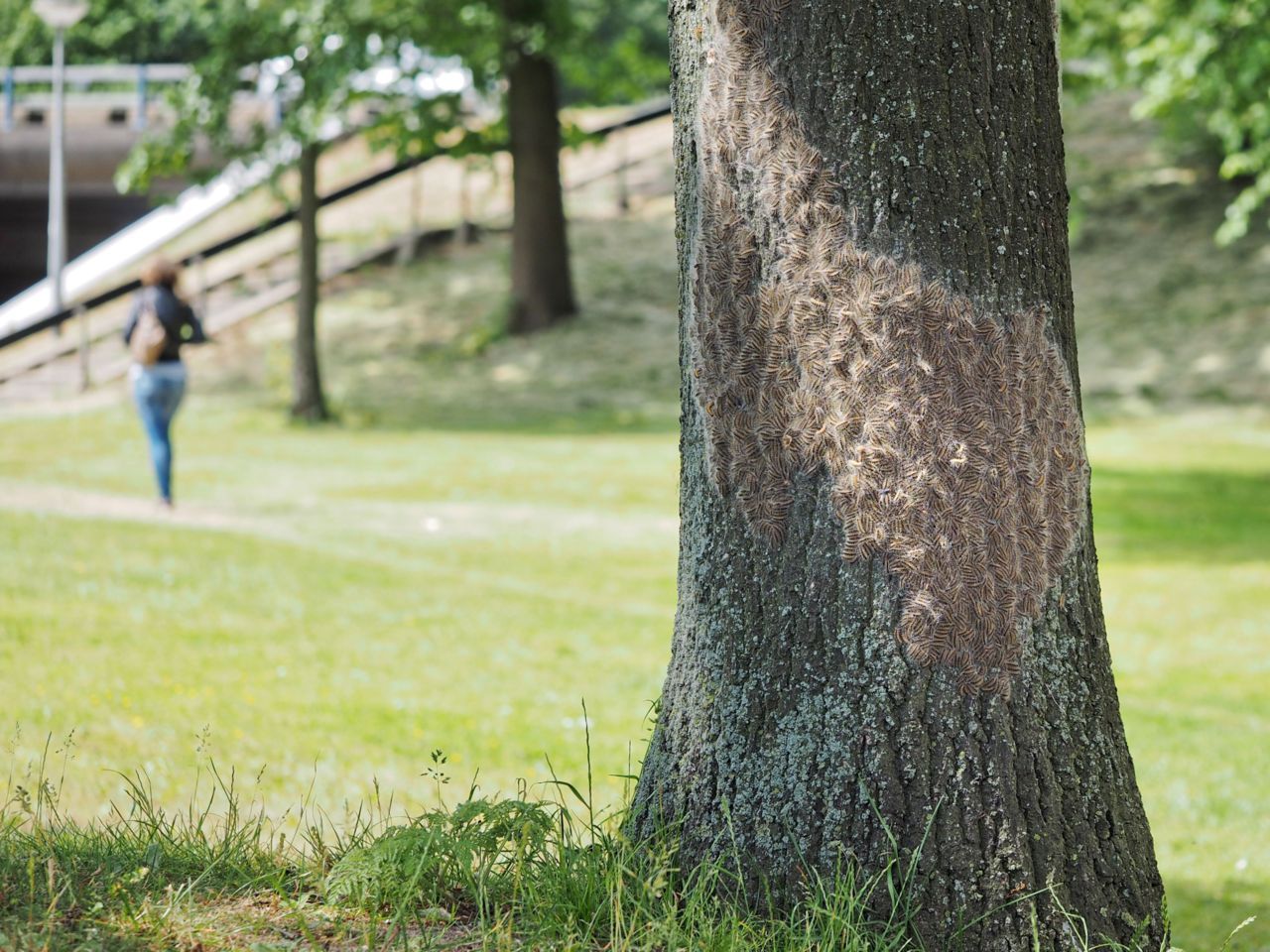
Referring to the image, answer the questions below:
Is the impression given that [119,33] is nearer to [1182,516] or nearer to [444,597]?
[1182,516]

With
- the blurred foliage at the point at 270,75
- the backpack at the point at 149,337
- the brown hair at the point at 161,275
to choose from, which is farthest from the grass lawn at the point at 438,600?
the blurred foliage at the point at 270,75

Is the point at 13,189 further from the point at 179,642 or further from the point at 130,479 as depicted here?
the point at 179,642

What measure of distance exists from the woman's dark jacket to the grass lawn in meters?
1.56

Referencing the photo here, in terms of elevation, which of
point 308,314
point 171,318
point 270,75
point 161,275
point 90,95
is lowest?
point 171,318

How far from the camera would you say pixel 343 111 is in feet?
68.5

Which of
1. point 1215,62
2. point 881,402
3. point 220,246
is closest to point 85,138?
point 220,246

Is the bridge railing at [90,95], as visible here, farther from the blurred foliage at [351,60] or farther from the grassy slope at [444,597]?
the grassy slope at [444,597]

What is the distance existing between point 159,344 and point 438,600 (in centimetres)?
457

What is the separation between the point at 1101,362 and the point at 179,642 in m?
18.9

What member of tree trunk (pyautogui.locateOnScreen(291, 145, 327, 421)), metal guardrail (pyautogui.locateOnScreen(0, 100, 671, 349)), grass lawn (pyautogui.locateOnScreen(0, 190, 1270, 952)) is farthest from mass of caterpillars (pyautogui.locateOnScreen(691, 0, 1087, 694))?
metal guardrail (pyautogui.locateOnScreen(0, 100, 671, 349))

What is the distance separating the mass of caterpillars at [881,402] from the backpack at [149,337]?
413 inches

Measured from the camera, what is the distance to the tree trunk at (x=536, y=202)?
24.8 meters

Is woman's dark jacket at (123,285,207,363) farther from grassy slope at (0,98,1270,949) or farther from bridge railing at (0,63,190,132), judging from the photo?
bridge railing at (0,63,190,132)

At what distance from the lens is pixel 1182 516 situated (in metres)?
15.0
